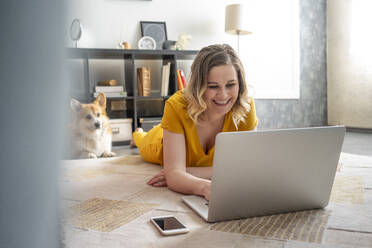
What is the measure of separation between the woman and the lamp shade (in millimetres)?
2179

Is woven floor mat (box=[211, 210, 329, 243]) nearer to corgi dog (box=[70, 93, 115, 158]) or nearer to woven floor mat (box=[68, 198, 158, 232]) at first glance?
woven floor mat (box=[68, 198, 158, 232])

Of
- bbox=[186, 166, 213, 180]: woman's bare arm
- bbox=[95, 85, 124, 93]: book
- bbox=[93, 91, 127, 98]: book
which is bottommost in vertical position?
bbox=[186, 166, 213, 180]: woman's bare arm

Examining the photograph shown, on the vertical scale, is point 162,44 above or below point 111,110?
above

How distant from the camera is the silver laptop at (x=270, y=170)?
877mm

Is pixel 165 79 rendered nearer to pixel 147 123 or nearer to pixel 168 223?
pixel 147 123

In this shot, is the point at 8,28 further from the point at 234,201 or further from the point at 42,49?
the point at 234,201

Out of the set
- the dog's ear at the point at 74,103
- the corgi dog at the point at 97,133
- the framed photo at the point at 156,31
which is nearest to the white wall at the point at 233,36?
the framed photo at the point at 156,31

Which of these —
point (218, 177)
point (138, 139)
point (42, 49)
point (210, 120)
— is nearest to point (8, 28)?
point (42, 49)

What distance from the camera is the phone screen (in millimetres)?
929

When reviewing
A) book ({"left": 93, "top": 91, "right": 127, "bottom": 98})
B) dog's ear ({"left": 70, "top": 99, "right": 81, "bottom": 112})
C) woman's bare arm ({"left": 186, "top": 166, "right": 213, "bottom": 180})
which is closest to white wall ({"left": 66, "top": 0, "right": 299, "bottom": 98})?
book ({"left": 93, "top": 91, "right": 127, "bottom": 98})

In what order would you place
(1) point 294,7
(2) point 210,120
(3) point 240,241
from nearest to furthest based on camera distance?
(3) point 240,241
(2) point 210,120
(1) point 294,7

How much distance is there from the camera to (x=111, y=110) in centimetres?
334

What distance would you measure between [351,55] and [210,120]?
315cm

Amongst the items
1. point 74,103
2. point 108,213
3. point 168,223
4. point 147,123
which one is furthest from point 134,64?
point 74,103
